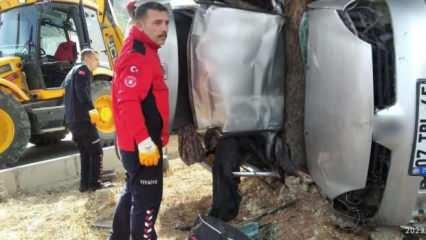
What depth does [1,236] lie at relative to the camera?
4.52 metres

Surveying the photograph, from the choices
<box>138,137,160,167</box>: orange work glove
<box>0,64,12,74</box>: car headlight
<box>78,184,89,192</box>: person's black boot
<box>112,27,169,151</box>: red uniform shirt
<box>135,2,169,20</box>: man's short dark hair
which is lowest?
<box>78,184,89,192</box>: person's black boot

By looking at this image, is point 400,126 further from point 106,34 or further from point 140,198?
point 106,34

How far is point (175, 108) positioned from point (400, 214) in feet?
5.81

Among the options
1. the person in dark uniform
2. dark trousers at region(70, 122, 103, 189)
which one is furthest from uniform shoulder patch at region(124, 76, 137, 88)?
dark trousers at region(70, 122, 103, 189)

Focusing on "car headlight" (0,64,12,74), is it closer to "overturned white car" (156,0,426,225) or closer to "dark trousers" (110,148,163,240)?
"overturned white car" (156,0,426,225)

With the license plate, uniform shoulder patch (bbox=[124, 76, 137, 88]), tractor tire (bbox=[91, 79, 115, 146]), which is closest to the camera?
the license plate

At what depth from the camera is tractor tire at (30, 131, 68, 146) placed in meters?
9.01

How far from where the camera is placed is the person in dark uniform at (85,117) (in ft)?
18.8

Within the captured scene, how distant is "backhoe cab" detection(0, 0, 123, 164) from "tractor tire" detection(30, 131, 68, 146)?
37.4 inches

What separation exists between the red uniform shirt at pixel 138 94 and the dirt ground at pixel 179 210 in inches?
42.7

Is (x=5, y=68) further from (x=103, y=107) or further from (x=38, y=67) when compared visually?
(x=103, y=107)

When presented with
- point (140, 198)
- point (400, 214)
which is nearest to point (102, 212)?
point (140, 198)

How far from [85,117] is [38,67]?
98.0 inches

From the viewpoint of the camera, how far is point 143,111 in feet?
11.0
